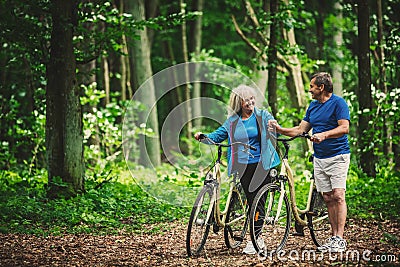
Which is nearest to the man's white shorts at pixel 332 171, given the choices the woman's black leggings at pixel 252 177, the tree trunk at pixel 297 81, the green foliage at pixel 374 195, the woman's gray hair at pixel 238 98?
the woman's black leggings at pixel 252 177

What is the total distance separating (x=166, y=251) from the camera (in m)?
7.78

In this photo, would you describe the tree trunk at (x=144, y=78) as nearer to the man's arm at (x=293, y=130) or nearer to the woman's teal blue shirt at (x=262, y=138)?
the woman's teal blue shirt at (x=262, y=138)

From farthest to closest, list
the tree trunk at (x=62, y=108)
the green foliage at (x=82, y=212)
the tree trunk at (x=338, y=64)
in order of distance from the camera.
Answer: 1. the tree trunk at (x=338, y=64)
2. the tree trunk at (x=62, y=108)
3. the green foliage at (x=82, y=212)

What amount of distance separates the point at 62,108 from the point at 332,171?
5.33 m

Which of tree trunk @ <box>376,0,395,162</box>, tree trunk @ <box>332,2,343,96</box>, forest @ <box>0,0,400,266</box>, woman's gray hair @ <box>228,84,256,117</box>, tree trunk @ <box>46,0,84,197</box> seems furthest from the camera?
tree trunk @ <box>332,2,343,96</box>

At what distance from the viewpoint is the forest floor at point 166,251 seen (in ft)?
22.6

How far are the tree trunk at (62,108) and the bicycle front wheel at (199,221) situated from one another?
4023 mm

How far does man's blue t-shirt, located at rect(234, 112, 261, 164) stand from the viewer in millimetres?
7488

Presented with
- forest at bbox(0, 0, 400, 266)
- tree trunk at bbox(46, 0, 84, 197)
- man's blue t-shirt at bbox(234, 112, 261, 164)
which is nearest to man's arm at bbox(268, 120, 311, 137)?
man's blue t-shirt at bbox(234, 112, 261, 164)

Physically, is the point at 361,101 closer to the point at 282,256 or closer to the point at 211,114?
the point at 282,256

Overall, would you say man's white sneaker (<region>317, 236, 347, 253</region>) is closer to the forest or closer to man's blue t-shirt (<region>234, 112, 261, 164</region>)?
the forest

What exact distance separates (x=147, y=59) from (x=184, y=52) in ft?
17.9

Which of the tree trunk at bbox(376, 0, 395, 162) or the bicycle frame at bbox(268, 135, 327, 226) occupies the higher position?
the tree trunk at bbox(376, 0, 395, 162)

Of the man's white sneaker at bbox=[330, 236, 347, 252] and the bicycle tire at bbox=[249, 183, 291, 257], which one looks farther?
the man's white sneaker at bbox=[330, 236, 347, 252]
